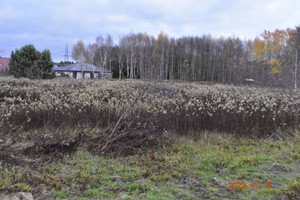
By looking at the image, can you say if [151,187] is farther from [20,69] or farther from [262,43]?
[262,43]

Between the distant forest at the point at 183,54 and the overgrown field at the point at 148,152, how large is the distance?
34428 mm

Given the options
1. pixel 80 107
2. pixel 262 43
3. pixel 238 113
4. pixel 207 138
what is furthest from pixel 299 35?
pixel 262 43

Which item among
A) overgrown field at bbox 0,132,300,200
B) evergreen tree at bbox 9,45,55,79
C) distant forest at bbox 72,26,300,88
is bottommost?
overgrown field at bbox 0,132,300,200

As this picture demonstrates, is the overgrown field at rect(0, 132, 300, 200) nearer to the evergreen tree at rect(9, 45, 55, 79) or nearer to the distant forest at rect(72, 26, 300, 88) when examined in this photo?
the evergreen tree at rect(9, 45, 55, 79)

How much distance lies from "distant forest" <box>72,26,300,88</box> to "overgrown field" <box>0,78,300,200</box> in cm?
3443

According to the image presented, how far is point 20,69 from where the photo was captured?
1978 centimetres

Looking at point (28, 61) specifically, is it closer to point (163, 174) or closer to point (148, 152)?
point (148, 152)

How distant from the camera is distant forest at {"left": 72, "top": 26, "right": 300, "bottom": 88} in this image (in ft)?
136

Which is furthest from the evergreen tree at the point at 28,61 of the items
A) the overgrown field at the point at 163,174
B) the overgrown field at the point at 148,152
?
the overgrown field at the point at 163,174

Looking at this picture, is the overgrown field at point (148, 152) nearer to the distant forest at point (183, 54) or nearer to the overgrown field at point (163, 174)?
the overgrown field at point (163, 174)

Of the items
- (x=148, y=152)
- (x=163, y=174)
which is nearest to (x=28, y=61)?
(x=148, y=152)

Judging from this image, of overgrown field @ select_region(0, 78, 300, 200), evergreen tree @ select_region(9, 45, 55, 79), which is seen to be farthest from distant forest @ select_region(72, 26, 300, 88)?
overgrown field @ select_region(0, 78, 300, 200)

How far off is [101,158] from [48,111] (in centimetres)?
224

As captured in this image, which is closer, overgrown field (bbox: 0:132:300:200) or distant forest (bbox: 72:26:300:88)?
overgrown field (bbox: 0:132:300:200)
